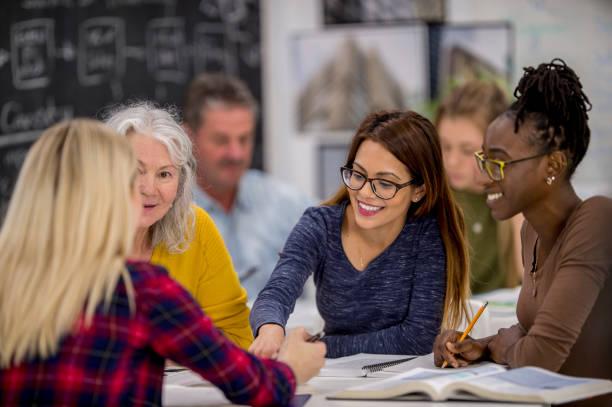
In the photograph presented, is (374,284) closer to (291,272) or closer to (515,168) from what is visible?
(291,272)

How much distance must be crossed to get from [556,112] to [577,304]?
0.43 meters

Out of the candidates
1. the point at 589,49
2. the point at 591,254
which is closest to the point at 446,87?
the point at 589,49

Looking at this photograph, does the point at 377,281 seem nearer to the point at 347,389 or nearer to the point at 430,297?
the point at 430,297

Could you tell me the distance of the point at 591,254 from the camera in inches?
78.1

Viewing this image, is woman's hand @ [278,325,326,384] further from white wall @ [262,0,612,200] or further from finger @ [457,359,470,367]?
white wall @ [262,0,612,200]

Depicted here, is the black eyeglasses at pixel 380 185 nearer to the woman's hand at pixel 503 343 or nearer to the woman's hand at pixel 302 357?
the woman's hand at pixel 503 343

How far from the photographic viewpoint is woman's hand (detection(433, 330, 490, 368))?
213 centimetres

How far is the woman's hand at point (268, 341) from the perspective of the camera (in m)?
2.09

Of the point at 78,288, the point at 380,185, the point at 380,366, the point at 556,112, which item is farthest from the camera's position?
the point at 380,185

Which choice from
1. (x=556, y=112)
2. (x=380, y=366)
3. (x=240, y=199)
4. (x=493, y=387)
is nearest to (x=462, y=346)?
(x=380, y=366)

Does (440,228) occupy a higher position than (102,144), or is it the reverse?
(102,144)

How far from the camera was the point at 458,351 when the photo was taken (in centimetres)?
213

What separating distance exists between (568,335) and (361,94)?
4227mm

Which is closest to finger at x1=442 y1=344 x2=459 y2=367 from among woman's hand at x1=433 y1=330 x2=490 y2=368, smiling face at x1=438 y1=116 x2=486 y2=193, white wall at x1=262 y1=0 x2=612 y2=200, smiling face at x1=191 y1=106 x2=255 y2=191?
woman's hand at x1=433 y1=330 x2=490 y2=368
